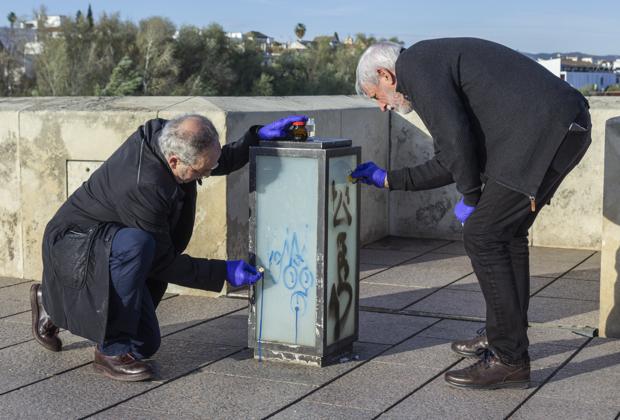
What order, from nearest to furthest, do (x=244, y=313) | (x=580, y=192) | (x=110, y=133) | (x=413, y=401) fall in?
(x=413, y=401), (x=244, y=313), (x=110, y=133), (x=580, y=192)

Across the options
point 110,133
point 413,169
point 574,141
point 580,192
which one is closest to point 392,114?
point 580,192

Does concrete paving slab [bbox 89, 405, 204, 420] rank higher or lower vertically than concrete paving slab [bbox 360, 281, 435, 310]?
higher

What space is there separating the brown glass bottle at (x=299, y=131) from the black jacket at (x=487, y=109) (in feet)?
2.04

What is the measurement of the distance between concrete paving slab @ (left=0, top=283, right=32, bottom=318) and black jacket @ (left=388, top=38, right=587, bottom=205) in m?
2.97

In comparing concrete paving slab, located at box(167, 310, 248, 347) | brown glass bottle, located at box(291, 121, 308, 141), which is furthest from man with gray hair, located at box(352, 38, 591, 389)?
concrete paving slab, located at box(167, 310, 248, 347)

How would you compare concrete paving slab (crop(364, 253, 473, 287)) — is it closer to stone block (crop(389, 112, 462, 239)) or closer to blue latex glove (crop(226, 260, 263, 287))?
stone block (crop(389, 112, 462, 239))

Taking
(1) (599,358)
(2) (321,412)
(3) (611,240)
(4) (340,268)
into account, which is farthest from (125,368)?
(3) (611,240)

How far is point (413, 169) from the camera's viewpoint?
15.6ft

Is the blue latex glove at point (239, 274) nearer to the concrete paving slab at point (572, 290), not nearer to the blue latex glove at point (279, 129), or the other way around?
the blue latex glove at point (279, 129)

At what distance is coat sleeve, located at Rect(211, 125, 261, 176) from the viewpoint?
493 centimetres

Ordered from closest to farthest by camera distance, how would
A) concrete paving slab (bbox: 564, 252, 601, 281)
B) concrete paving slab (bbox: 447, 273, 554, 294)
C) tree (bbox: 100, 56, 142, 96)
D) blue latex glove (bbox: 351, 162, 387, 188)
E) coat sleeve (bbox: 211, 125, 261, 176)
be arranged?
blue latex glove (bbox: 351, 162, 387, 188)
coat sleeve (bbox: 211, 125, 261, 176)
concrete paving slab (bbox: 447, 273, 554, 294)
concrete paving slab (bbox: 564, 252, 601, 281)
tree (bbox: 100, 56, 142, 96)

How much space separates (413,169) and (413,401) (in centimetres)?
115

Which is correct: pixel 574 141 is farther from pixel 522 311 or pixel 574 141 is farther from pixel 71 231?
pixel 71 231

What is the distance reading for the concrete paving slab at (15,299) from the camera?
5.95 meters
